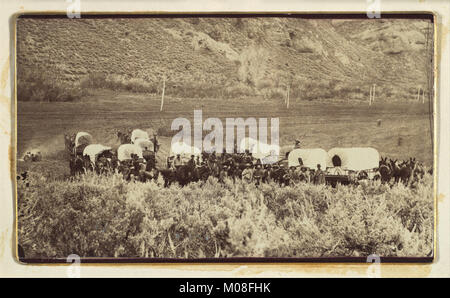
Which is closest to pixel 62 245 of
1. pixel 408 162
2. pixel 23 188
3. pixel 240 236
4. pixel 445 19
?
pixel 23 188

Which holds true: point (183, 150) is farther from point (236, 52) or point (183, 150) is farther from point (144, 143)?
point (236, 52)

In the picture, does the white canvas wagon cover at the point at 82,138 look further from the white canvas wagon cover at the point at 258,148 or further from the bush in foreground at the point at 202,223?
the white canvas wagon cover at the point at 258,148

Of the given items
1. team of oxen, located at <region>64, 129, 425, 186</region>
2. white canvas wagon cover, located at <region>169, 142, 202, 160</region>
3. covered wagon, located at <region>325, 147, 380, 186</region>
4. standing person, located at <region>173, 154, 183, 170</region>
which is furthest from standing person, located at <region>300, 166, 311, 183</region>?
standing person, located at <region>173, 154, 183, 170</region>

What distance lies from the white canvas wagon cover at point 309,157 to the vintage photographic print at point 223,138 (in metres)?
0.01

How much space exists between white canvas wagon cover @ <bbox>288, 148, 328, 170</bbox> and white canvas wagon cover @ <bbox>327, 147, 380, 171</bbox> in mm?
121

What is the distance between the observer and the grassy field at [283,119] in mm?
4836

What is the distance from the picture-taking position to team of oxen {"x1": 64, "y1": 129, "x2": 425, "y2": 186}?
4.86 metres

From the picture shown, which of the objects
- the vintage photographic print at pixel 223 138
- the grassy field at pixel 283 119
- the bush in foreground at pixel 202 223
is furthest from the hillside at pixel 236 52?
the bush in foreground at pixel 202 223

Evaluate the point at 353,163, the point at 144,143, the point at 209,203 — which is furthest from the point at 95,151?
the point at 353,163

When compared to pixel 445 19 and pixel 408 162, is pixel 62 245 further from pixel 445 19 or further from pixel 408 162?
pixel 445 19

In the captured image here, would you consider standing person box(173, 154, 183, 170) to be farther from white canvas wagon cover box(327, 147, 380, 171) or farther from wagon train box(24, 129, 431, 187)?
white canvas wagon cover box(327, 147, 380, 171)

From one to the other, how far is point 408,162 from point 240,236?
197 cm

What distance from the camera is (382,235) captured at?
15.8ft

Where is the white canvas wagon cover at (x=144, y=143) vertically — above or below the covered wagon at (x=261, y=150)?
above
